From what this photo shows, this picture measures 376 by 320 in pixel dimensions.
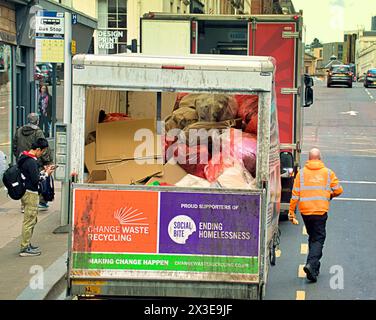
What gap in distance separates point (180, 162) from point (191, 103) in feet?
3.39

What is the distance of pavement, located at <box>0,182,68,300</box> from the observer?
370 inches

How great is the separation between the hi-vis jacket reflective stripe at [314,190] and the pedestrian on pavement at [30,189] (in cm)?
338

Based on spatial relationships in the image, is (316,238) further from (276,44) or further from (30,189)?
(276,44)

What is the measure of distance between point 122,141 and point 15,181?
7.62 ft

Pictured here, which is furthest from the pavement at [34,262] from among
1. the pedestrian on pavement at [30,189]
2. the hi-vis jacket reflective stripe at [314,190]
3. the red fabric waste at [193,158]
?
the hi-vis jacket reflective stripe at [314,190]

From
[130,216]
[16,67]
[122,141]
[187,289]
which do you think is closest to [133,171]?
[122,141]

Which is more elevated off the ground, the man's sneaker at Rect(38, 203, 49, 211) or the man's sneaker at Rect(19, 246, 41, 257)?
the man's sneaker at Rect(38, 203, 49, 211)

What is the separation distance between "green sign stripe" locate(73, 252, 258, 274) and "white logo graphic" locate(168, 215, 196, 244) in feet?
0.59

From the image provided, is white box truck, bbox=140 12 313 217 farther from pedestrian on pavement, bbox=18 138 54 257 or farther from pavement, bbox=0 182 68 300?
pedestrian on pavement, bbox=18 138 54 257

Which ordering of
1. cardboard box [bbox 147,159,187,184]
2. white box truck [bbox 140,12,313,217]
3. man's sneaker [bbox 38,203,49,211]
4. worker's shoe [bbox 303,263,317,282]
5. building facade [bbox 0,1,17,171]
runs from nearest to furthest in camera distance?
cardboard box [bbox 147,159,187,184]
worker's shoe [bbox 303,263,317,282]
white box truck [bbox 140,12,313,217]
man's sneaker [bbox 38,203,49,211]
building facade [bbox 0,1,17,171]

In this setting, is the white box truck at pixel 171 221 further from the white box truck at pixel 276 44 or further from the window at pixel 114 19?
the window at pixel 114 19

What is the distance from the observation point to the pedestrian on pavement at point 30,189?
11.0 meters

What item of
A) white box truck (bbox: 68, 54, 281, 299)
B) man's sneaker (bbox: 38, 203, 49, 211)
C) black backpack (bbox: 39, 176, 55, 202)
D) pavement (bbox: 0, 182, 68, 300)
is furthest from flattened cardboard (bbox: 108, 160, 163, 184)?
man's sneaker (bbox: 38, 203, 49, 211)

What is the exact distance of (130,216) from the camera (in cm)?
803
